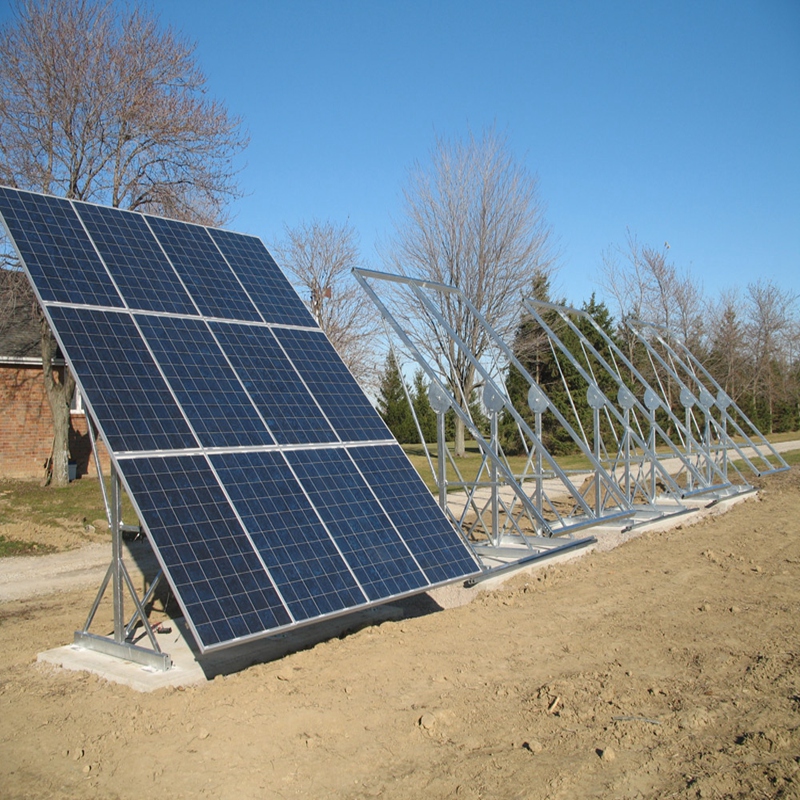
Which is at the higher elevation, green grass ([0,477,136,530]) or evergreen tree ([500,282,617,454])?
evergreen tree ([500,282,617,454])

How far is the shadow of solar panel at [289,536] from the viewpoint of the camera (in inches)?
265

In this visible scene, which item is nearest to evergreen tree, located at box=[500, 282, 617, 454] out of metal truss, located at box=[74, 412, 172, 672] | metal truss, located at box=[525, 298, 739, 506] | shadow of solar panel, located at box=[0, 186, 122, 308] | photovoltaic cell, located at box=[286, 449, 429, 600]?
metal truss, located at box=[525, 298, 739, 506]

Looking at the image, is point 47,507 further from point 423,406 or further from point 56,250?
point 423,406

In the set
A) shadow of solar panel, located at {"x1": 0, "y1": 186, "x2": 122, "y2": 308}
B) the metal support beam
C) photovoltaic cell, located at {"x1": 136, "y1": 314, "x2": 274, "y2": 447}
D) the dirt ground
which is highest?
shadow of solar panel, located at {"x1": 0, "y1": 186, "x2": 122, "y2": 308}

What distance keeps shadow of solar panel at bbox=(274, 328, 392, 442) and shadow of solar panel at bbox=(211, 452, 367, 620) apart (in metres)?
1.34

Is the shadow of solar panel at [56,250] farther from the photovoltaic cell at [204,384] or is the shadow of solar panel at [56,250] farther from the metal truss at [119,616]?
the metal truss at [119,616]

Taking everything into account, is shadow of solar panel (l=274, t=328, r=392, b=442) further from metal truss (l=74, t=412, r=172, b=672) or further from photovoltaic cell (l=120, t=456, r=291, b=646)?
metal truss (l=74, t=412, r=172, b=672)

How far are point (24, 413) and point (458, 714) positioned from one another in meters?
19.6

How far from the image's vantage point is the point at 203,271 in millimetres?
9297

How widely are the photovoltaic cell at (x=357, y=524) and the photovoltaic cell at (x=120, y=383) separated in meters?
1.31

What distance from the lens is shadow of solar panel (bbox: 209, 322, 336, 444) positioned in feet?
26.9

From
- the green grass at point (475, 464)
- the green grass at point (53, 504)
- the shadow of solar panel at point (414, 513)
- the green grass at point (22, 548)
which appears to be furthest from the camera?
the green grass at point (475, 464)

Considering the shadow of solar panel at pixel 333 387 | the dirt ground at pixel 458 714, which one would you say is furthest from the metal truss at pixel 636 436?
the shadow of solar panel at pixel 333 387

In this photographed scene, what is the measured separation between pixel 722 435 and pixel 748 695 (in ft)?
45.8
